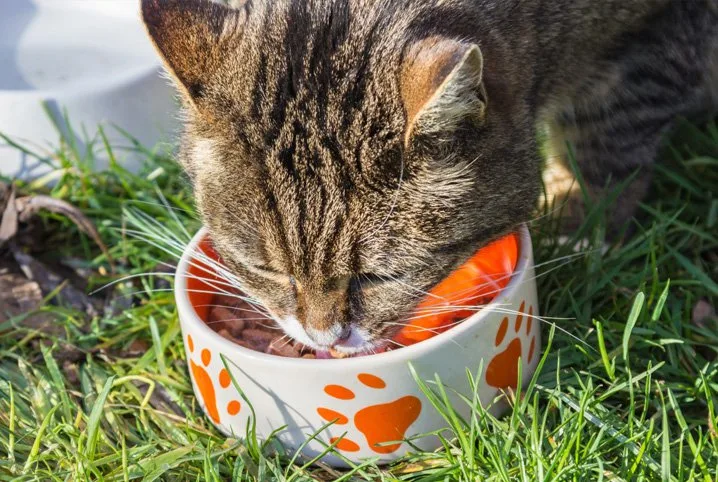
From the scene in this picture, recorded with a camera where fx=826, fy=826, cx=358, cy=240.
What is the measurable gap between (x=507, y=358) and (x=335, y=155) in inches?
25.4

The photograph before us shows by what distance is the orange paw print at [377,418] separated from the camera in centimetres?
177

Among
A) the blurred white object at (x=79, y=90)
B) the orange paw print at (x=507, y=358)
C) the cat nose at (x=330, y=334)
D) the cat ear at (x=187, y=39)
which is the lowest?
the orange paw print at (x=507, y=358)

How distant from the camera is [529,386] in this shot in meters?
1.86

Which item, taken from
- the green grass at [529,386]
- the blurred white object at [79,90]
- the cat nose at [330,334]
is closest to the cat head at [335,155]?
the cat nose at [330,334]

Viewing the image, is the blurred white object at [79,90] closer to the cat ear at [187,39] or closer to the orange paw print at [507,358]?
the cat ear at [187,39]

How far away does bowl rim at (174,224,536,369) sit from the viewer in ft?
5.69

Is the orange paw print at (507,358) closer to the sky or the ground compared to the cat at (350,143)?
closer to the ground

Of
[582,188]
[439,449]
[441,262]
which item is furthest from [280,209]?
[582,188]

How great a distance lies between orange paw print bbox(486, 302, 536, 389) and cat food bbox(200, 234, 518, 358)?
84 mm

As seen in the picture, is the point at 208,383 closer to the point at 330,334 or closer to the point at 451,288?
the point at 330,334

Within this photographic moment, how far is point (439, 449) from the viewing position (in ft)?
6.22

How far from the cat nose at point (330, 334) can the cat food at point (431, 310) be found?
0.18ft

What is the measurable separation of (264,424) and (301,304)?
30cm

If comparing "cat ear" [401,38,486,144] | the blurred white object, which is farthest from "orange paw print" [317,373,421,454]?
the blurred white object
